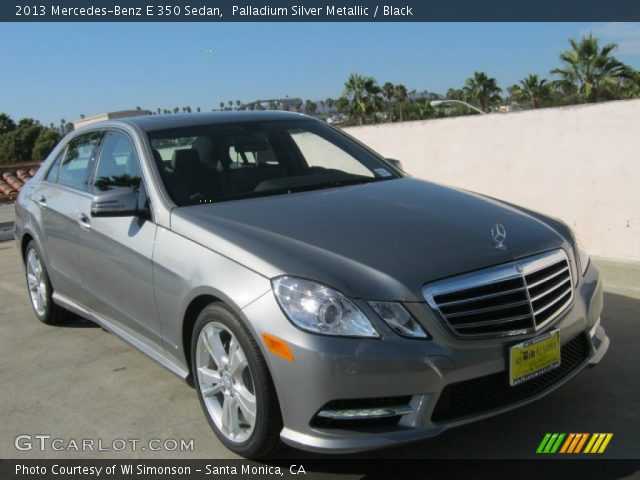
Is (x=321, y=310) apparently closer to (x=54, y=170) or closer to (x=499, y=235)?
(x=499, y=235)

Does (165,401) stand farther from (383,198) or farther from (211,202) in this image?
(383,198)

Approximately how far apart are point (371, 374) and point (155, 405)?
1.77 m

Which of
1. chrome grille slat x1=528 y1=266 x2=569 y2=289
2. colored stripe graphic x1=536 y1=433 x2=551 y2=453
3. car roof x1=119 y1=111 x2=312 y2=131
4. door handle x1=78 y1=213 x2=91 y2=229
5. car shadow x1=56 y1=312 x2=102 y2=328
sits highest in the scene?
car roof x1=119 y1=111 x2=312 y2=131

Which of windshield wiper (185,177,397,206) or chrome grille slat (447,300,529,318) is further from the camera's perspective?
windshield wiper (185,177,397,206)

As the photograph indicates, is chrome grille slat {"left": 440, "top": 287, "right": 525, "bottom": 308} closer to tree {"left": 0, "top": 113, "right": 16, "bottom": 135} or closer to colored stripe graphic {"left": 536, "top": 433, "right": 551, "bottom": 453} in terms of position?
colored stripe graphic {"left": 536, "top": 433, "right": 551, "bottom": 453}

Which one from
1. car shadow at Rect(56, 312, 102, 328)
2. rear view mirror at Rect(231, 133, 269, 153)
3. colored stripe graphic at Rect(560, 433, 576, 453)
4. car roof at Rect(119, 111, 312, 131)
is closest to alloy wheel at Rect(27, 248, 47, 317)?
car shadow at Rect(56, 312, 102, 328)

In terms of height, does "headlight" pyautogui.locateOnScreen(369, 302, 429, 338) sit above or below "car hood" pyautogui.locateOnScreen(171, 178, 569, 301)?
below

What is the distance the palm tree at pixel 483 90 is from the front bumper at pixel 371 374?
265 feet

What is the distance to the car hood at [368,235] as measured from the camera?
2869 mm

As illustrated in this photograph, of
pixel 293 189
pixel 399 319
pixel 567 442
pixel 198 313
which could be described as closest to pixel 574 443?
pixel 567 442

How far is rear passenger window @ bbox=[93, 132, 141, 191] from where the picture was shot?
13.5 feet

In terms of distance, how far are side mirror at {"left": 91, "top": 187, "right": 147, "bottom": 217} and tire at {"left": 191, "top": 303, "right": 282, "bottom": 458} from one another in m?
0.86

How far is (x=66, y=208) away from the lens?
483 cm

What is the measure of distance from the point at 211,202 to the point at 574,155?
416 centimetres
